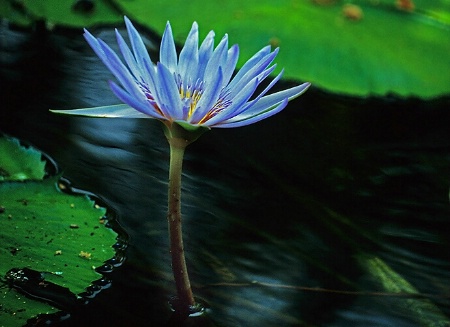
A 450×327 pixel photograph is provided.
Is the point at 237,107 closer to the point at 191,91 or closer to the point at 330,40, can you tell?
the point at 191,91

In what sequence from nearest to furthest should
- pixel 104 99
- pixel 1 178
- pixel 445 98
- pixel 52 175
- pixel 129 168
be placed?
pixel 1 178 → pixel 52 175 → pixel 129 168 → pixel 104 99 → pixel 445 98

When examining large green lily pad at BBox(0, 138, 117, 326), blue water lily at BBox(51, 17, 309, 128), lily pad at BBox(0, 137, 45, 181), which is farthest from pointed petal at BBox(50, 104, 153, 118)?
lily pad at BBox(0, 137, 45, 181)

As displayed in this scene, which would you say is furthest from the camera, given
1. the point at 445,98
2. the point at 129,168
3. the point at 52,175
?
the point at 445,98

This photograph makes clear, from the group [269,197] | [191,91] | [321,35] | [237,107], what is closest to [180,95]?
[191,91]

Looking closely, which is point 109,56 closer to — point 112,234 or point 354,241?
point 112,234

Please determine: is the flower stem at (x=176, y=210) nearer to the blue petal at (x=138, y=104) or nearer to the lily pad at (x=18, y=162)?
the blue petal at (x=138, y=104)

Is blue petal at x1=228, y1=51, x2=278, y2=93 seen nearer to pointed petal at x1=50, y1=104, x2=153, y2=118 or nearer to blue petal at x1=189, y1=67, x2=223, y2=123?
blue petal at x1=189, y1=67, x2=223, y2=123

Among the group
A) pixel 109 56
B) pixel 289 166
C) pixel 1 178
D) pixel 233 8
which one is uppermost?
pixel 233 8

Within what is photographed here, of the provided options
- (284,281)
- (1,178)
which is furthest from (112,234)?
(284,281)
